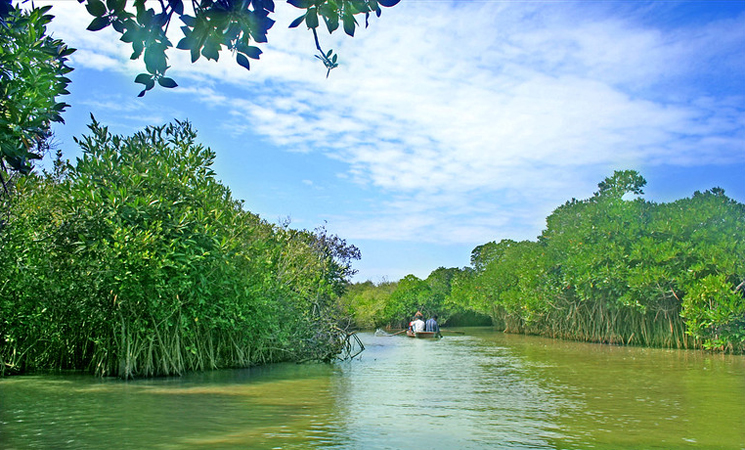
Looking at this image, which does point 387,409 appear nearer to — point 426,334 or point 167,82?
point 167,82

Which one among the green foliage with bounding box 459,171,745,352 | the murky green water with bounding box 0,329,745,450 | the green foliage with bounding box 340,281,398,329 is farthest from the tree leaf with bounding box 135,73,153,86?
the green foliage with bounding box 340,281,398,329

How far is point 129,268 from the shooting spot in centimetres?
1160

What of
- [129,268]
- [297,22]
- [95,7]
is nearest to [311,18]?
[297,22]

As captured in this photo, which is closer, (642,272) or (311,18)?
(311,18)

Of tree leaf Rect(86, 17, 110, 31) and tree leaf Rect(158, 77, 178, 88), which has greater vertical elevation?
tree leaf Rect(86, 17, 110, 31)

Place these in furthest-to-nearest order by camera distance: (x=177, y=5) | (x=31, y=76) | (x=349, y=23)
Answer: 1. (x=31, y=76)
2. (x=349, y=23)
3. (x=177, y=5)

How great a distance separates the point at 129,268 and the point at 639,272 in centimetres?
1861

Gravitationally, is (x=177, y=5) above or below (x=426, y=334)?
above

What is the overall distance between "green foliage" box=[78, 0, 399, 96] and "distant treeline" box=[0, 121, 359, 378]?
913 cm

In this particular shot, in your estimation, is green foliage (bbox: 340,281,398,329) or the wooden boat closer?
the wooden boat

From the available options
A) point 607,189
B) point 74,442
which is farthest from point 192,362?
point 607,189

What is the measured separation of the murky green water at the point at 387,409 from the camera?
7.25 m

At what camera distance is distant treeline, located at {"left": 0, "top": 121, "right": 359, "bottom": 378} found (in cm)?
1181

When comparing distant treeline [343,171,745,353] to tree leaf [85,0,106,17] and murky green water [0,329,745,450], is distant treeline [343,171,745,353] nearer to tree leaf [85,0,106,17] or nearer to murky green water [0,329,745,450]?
murky green water [0,329,745,450]
